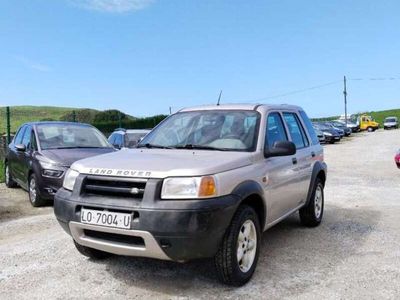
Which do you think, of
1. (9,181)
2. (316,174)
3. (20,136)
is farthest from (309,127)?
(9,181)

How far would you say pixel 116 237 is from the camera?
402 centimetres

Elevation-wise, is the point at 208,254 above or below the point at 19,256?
above

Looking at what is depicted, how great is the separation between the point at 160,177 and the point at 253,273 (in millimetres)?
1481

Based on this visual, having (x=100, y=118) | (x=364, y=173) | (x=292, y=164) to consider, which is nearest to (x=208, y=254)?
(x=292, y=164)

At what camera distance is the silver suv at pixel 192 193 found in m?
3.76

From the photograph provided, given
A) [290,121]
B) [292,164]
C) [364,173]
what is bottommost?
[364,173]

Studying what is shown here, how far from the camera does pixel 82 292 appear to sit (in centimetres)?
413

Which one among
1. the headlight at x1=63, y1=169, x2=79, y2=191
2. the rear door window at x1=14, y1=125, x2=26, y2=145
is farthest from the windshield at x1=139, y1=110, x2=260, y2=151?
the rear door window at x1=14, y1=125, x2=26, y2=145

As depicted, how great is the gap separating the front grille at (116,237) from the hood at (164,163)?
0.54m

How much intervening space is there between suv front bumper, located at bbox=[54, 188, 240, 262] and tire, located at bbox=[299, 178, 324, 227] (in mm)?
2709

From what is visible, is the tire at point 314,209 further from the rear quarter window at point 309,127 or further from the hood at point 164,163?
the hood at point 164,163

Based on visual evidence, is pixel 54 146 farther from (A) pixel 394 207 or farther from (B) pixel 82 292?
(A) pixel 394 207

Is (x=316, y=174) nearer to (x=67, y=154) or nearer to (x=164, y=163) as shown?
(x=164, y=163)

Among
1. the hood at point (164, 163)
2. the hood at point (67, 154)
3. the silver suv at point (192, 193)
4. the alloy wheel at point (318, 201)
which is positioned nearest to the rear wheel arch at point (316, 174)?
the alloy wheel at point (318, 201)
